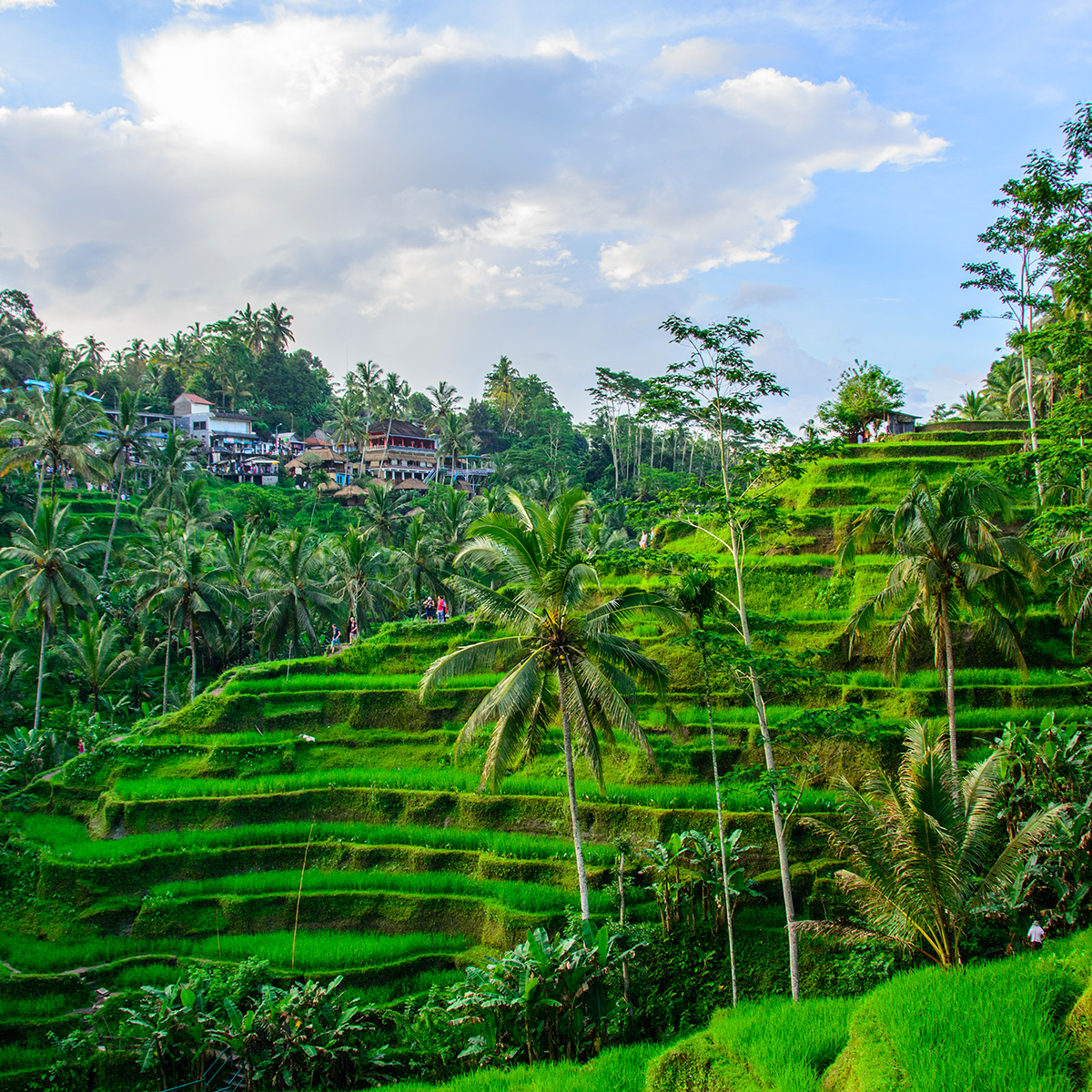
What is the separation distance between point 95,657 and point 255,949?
21109mm

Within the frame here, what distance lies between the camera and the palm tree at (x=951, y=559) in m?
16.1

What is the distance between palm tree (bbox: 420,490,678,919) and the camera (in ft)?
46.8

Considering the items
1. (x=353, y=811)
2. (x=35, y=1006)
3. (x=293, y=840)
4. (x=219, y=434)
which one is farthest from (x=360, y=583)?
(x=219, y=434)

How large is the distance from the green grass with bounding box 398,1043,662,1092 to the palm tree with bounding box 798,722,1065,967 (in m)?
3.30

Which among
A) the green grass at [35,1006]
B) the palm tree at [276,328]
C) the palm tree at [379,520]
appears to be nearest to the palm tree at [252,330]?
the palm tree at [276,328]

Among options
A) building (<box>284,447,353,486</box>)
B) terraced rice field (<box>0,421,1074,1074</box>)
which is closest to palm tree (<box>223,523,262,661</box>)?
terraced rice field (<box>0,421,1074,1074</box>)

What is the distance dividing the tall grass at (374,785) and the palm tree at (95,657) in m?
12.9

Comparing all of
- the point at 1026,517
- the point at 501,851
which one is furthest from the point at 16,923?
the point at 1026,517

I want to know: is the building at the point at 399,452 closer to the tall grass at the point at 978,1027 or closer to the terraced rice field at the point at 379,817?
the terraced rice field at the point at 379,817

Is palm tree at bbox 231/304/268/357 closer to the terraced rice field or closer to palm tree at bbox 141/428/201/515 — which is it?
palm tree at bbox 141/428/201/515

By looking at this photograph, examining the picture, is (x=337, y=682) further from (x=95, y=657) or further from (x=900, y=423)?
(x=900, y=423)

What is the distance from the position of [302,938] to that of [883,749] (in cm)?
1337

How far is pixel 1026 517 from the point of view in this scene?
2522cm

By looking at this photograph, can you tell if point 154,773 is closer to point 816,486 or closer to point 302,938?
point 302,938
